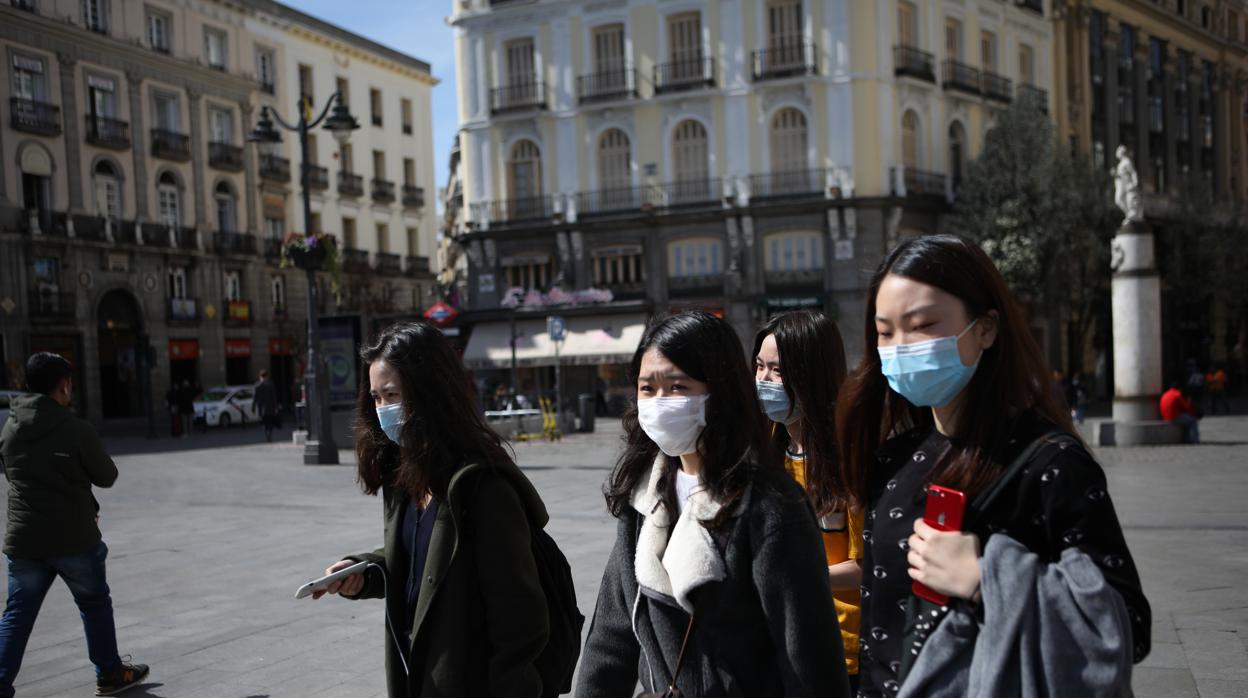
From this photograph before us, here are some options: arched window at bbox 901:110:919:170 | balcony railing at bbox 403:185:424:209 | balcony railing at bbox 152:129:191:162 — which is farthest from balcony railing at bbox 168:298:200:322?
arched window at bbox 901:110:919:170

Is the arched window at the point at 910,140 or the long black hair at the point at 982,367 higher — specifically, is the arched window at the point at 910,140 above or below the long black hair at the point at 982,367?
above

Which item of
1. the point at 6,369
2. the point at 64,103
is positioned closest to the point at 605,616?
the point at 6,369

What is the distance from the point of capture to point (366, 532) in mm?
10953

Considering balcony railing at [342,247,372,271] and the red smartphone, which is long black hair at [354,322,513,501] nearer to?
the red smartphone

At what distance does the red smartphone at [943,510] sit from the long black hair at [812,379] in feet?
4.91

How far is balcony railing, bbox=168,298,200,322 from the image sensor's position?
40.8 meters

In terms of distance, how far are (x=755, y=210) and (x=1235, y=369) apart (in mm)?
24980

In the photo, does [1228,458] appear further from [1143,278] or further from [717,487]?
[717,487]

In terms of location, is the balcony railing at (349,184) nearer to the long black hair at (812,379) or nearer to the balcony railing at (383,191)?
the balcony railing at (383,191)

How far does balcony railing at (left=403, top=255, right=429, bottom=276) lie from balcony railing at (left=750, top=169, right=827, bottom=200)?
2507 centimetres

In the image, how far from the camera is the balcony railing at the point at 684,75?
33688 millimetres

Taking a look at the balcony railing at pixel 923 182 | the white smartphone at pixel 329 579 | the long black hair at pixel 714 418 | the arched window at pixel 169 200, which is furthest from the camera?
the arched window at pixel 169 200

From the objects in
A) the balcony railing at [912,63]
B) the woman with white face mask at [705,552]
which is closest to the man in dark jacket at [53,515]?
the woman with white face mask at [705,552]

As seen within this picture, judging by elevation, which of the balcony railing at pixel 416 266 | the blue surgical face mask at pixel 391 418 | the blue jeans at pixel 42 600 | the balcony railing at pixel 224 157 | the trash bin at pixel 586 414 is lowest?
the trash bin at pixel 586 414
